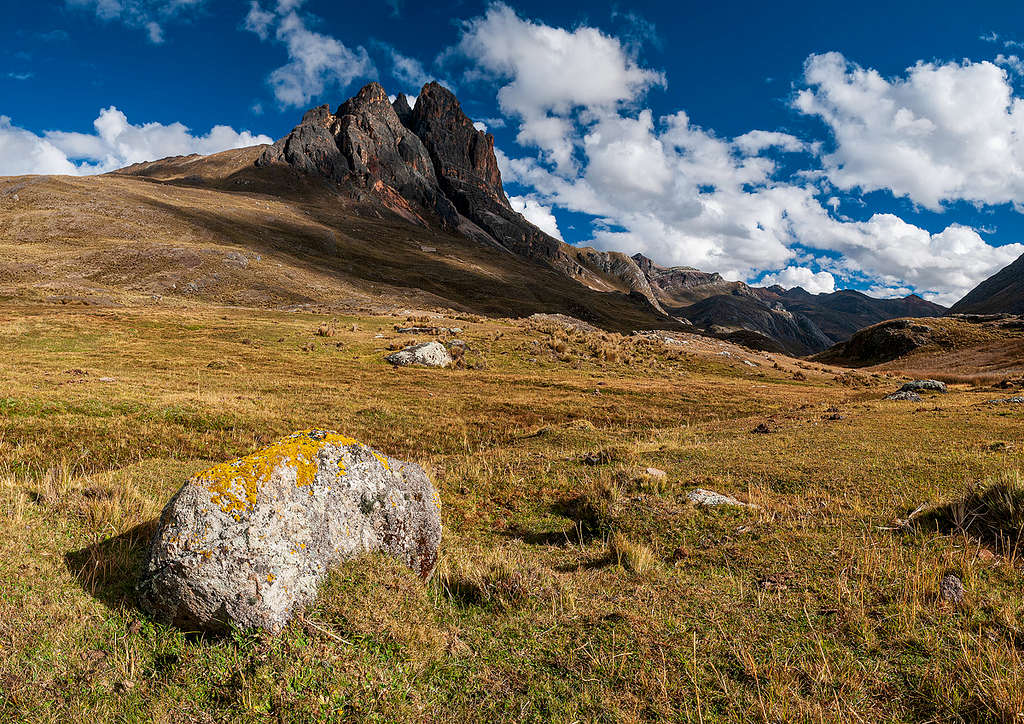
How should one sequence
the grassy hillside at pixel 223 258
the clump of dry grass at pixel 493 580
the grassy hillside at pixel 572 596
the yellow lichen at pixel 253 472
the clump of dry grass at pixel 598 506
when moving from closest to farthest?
1. the grassy hillside at pixel 572 596
2. the yellow lichen at pixel 253 472
3. the clump of dry grass at pixel 493 580
4. the clump of dry grass at pixel 598 506
5. the grassy hillside at pixel 223 258

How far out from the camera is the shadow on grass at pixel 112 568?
5309 millimetres

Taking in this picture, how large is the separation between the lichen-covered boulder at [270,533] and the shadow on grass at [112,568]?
23.3 inches

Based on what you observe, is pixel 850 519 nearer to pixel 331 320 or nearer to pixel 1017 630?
pixel 1017 630

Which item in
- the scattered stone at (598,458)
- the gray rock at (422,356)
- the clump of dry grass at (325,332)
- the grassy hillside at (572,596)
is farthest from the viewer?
the clump of dry grass at (325,332)

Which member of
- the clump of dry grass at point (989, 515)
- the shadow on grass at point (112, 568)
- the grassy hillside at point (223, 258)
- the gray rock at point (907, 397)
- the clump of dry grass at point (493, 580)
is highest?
the grassy hillside at point (223, 258)

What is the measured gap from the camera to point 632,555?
6.71m

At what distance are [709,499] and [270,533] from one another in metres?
7.69

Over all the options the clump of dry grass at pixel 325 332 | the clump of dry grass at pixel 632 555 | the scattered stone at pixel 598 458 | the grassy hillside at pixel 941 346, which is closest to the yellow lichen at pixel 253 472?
the clump of dry grass at pixel 632 555

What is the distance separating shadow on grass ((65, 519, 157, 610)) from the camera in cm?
531

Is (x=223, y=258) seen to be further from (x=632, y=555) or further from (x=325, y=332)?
(x=632, y=555)

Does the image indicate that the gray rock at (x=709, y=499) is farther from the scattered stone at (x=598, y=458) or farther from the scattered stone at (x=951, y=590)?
the scattered stone at (x=598, y=458)

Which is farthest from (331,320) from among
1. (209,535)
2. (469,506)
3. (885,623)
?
(885,623)

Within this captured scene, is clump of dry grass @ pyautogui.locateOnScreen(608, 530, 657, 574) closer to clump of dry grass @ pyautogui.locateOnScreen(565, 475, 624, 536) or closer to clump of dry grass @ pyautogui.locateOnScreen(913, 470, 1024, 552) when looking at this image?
clump of dry grass @ pyautogui.locateOnScreen(565, 475, 624, 536)

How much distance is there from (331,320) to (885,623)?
53.8 m
